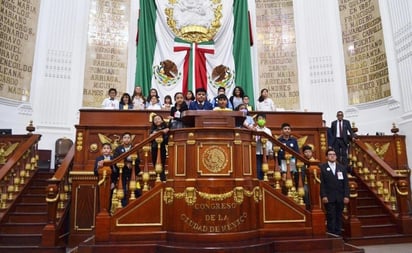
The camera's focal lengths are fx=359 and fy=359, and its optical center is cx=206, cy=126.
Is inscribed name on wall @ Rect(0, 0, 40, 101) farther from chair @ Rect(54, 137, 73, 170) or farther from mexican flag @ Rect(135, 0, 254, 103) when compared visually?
mexican flag @ Rect(135, 0, 254, 103)

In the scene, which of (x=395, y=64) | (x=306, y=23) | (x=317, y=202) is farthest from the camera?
(x=306, y=23)

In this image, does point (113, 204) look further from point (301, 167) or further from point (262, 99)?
point (262, 99)

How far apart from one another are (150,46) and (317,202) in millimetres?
6795

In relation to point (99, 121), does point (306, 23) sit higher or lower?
higher

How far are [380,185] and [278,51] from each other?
5167mm

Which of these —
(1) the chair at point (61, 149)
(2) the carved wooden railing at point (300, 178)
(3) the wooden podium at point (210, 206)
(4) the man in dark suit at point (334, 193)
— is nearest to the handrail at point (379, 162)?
(4) the man in dark suit at point (334, 193)

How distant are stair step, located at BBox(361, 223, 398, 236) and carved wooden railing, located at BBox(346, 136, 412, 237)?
101mm

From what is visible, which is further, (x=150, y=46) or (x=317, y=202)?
(x=150, y=46)

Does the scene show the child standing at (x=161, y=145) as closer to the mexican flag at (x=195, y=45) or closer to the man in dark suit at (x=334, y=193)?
the man in dark suit at (x=334, y=193)

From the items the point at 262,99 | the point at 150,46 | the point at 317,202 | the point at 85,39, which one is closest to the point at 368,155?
the point at 262,99

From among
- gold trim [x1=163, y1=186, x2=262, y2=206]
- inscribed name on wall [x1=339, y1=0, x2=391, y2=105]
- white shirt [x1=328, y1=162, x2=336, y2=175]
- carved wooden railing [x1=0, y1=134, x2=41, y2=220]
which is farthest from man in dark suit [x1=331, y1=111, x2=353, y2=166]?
carved wooden railing [x1=0, y1=134, x2=41, y2=220]

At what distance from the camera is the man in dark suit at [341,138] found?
6.88 metres

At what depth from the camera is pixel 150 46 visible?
9656mm

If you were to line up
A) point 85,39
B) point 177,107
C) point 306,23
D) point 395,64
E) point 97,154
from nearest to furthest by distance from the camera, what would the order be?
1. point 177,107
2. point 97,154
3. point 395,64
4. point 85,39
5. point 306,23
